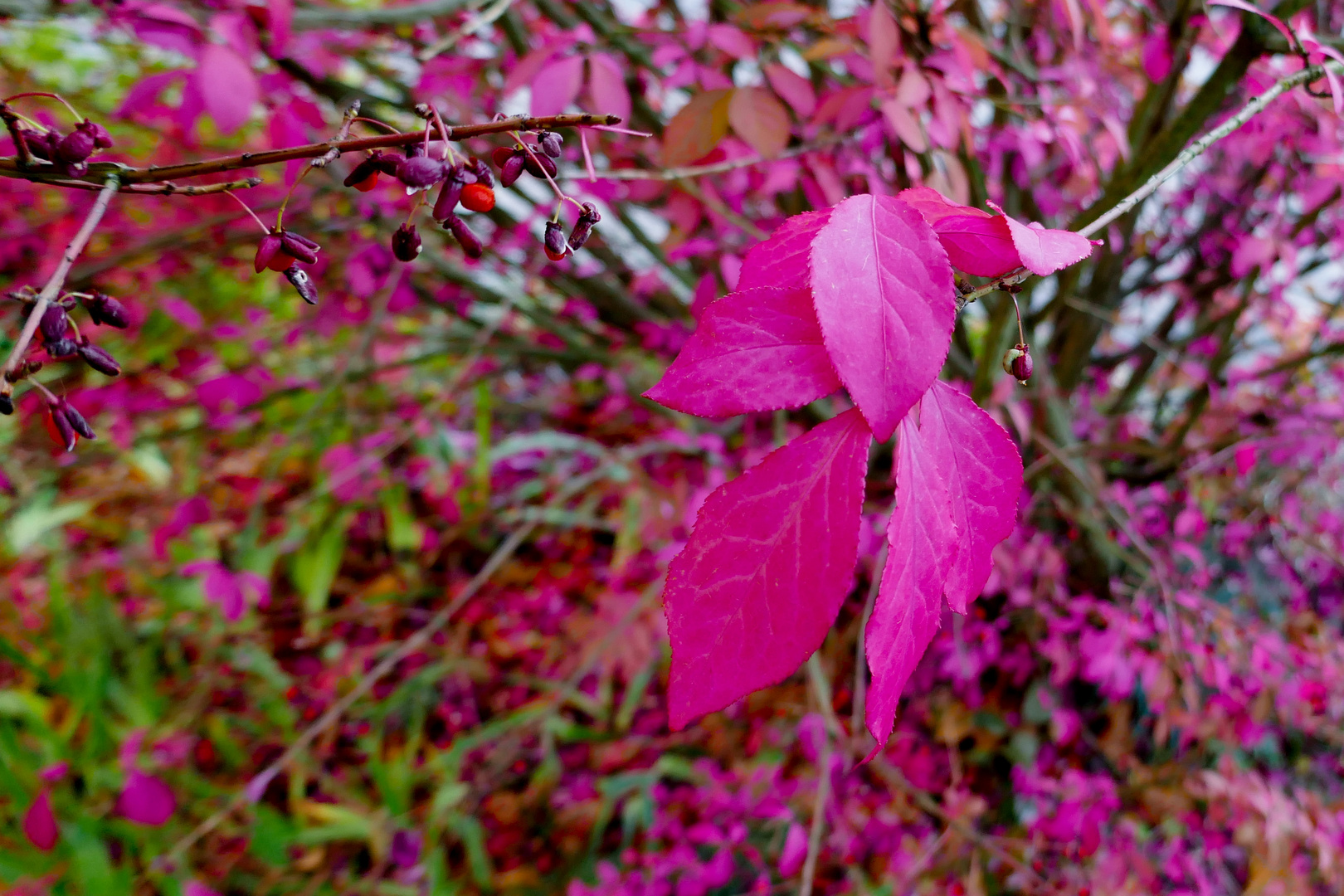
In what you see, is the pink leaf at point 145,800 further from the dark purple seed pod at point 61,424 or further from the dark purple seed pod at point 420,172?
the dark purple seed pod at point 420,172

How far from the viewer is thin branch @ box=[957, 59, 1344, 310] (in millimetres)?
404

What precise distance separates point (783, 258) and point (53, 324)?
397mm

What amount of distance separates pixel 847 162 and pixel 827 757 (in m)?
1.05

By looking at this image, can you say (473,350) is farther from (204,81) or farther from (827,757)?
(827,757)

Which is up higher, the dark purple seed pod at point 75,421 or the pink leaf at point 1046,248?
the pink leaf at point 1046,248

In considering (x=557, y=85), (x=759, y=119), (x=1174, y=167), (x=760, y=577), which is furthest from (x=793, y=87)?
(x=760, y=577)

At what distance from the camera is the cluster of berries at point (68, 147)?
40 cm

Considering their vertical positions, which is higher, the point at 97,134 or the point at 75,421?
the point at 97,134

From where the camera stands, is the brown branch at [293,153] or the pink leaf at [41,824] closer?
the brown branch at [293,153]

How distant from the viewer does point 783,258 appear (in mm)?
426

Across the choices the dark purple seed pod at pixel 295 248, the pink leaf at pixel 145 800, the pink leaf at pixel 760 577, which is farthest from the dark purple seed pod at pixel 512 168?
the pink leaf at pixel 145 800

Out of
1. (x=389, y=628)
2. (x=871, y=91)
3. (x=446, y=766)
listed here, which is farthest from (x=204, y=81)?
(x=389, y=628)

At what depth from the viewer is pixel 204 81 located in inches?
35.6

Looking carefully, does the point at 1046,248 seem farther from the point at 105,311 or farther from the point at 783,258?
the point at 105,311
